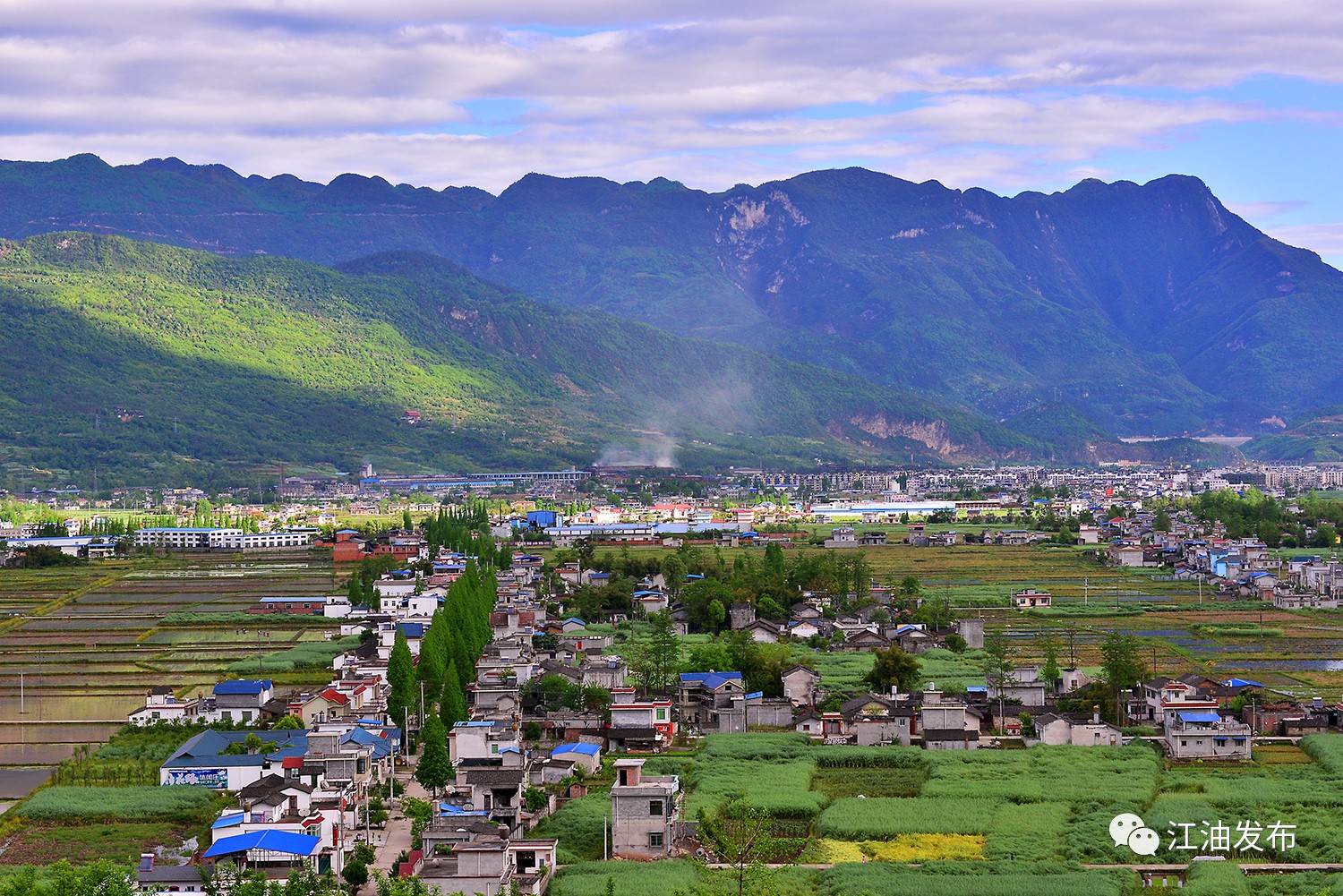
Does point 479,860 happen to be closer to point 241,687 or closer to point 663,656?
point 241,687

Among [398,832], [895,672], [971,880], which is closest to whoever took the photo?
[971,880]

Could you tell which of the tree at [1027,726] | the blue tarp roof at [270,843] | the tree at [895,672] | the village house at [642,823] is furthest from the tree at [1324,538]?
the blue tarp roof at [270,843]

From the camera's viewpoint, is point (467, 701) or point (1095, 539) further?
point (1095, 539)

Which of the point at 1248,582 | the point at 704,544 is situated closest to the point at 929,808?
the point at 1248,582

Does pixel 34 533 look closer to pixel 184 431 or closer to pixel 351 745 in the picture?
pixel 184 431

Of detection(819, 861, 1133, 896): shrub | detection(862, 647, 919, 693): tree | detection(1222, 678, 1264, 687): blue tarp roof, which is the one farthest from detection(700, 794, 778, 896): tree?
detection(1222, 678, 1264, 687): blue tarp roof

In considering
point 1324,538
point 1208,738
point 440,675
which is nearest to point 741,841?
point 1208,738

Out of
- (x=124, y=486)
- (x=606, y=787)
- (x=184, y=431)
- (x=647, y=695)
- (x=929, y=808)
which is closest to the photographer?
(x=929, y=808)
